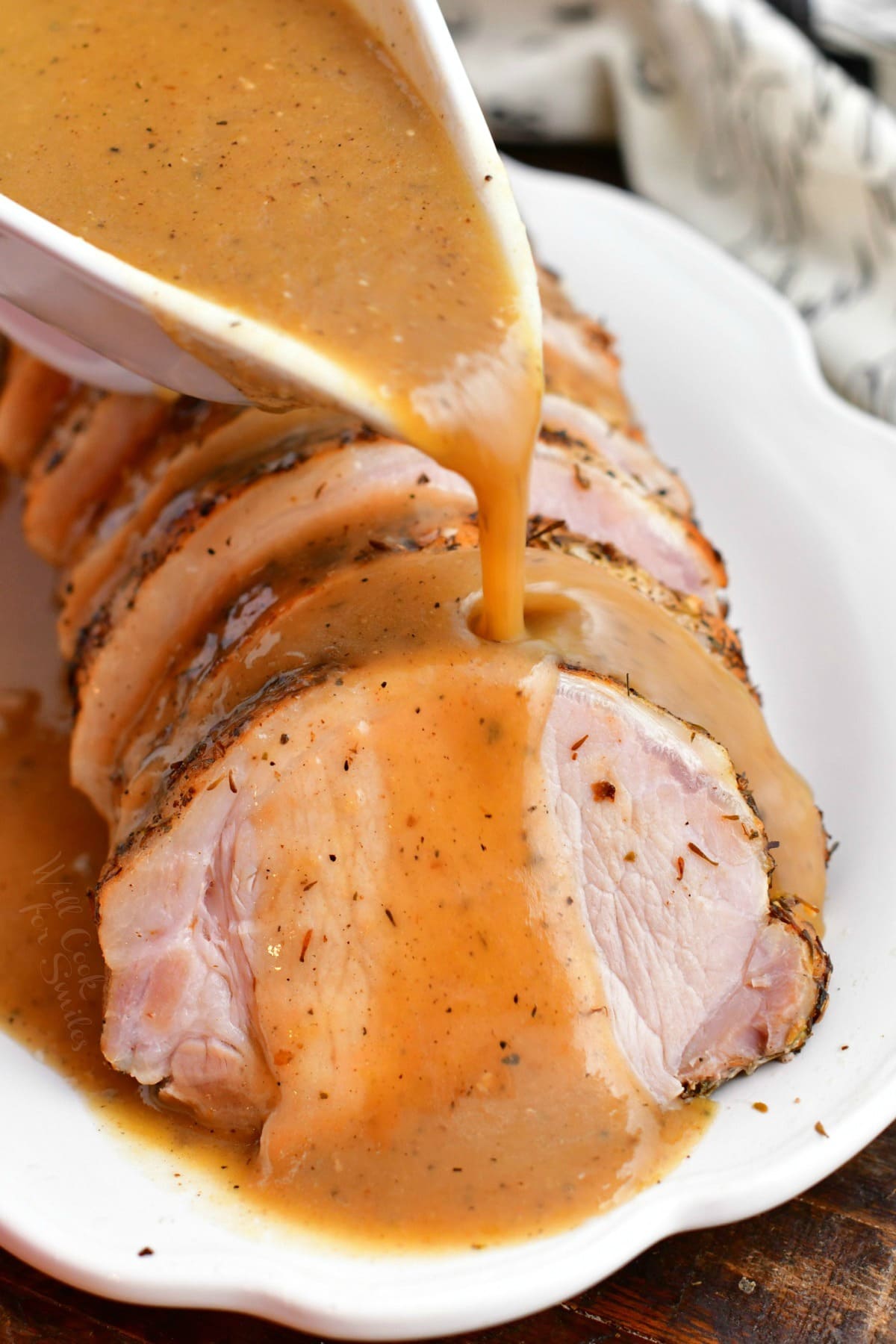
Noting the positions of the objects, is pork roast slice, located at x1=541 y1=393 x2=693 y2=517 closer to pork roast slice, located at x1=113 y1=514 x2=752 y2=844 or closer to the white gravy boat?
pork roast slice, located at x1=113 y1=514 x2=752 y2=844

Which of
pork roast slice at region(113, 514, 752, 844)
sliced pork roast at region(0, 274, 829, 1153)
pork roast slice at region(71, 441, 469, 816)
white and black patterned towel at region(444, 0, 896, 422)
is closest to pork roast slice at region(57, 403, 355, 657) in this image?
pork roast slice at region(71, 441, 469, 816)

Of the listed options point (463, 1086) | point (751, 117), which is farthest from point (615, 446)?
point (751, 117)

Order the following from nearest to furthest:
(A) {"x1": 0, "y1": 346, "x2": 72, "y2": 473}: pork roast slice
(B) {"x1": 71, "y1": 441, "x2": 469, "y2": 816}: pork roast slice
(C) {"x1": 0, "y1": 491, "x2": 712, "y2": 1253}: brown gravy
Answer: (C) {"x1": 0, "y1": 491, "x2": 712, "y2": 1253}: brown gravy → (B) {"x1": 71, "y1": 441, "x2": 469, "y2": 816}: pork roast slice → (A) {"x1": 0, "y1": 346, "x2": 72, "y2": 473}: pork roast slice

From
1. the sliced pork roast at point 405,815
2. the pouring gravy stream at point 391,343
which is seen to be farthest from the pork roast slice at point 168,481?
the pouring gravy stream at point 391,343

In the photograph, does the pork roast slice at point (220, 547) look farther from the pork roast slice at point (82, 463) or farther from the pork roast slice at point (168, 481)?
the pork roast slice at point (82, 463)

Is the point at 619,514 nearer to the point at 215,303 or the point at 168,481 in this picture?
the point at 168,481
